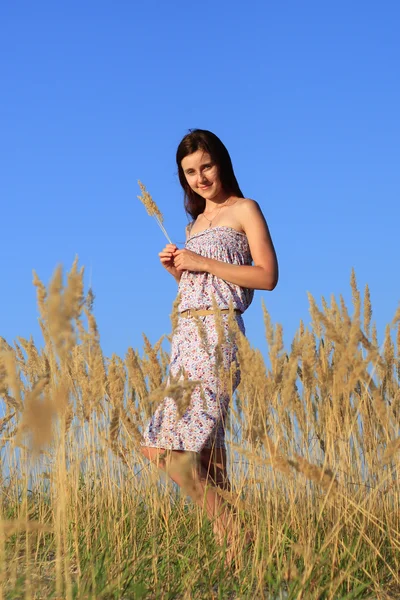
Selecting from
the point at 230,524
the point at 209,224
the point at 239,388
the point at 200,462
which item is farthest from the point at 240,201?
the point at 230,524

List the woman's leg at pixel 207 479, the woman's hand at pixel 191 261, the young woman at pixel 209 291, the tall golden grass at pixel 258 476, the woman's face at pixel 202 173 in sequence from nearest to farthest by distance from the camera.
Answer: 1. the tall golden grass at pixel 258 476
2. the woman's leg at pixel 207 479
3. the young woman at pixel 209 291
4. the woman's hand at pixel 191 261
5. the woman's face at pixel 202 173

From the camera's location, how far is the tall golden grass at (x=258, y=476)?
1740 millimetres

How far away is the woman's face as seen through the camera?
2850 mm

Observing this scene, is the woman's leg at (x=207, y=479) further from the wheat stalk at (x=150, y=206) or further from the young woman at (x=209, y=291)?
the wheat stalk at (x=150, y=206)

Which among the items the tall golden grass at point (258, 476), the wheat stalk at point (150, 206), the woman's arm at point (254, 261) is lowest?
the tall golden grass at point (258, 476)

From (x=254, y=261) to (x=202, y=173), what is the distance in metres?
0.45

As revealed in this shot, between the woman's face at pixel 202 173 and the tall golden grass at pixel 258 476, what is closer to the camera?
the tall golden grass at pixel 258 476

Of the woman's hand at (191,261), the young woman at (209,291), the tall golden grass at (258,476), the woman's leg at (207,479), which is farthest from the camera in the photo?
the woman's hand at (191,261)

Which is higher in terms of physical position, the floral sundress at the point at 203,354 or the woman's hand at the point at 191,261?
the woman's hand at the point at 191,261

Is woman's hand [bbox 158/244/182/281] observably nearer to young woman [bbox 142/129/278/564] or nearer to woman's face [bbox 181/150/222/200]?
young woman [bbox 142/129/278/564]

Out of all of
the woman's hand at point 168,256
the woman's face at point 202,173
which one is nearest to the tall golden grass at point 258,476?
the woman's hand at point 168,256

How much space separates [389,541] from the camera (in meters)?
2.40

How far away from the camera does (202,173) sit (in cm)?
286

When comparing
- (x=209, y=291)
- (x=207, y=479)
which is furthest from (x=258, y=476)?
(x=209, y=291)
